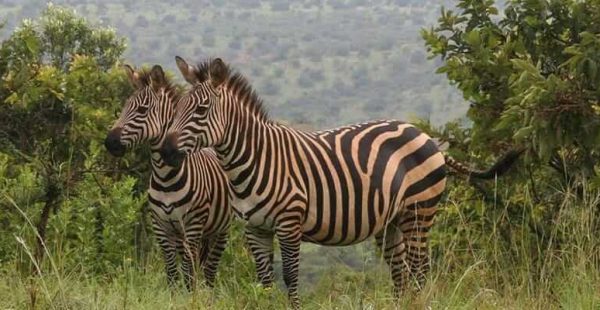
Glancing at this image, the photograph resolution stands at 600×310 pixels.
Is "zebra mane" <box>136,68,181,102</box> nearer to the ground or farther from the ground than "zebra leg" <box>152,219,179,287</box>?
farther from the ground

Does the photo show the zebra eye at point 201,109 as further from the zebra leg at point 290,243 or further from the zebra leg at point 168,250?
the zebra leg at point 168,250

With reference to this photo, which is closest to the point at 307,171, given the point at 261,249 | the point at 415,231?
the point at 261,249

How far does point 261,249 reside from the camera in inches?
276

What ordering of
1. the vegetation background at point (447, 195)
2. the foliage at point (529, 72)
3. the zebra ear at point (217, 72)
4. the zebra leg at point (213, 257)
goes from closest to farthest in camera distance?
the vegetation background at point (447, 195), the foliage at point (529, 72), the zebra ear at point (217, 72), the zebra leg at point (213, 257)

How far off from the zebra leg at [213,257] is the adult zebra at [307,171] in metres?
1.17

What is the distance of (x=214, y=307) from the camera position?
5.13 metres

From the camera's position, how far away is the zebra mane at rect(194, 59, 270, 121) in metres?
6.96

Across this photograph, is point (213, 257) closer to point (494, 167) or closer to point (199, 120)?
point (199, 120)

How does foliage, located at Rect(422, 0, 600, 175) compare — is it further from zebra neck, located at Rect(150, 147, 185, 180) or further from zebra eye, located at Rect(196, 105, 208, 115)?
zebra neck, located at Rect(150, 147, 185, 180)

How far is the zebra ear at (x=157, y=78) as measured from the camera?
301 inches

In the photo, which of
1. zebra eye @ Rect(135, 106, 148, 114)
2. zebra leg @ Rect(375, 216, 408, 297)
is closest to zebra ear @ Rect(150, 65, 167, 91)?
zebra eye @ Rect(135, 106, 148, 114)

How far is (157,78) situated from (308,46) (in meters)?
99.4

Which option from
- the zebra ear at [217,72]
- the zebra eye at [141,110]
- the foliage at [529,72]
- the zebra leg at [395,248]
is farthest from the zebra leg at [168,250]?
the foliage at [529,72]

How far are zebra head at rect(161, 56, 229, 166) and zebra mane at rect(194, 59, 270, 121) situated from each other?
0.13 feet
